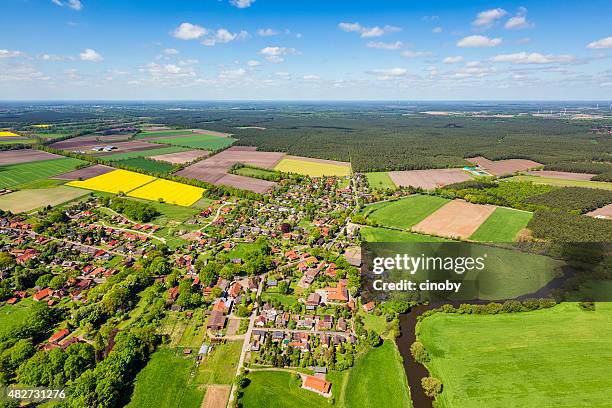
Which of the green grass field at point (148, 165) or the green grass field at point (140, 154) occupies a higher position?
the green grass field at point (140, 154)

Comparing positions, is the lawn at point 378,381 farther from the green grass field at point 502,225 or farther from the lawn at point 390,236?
the green grass field at point 502,225

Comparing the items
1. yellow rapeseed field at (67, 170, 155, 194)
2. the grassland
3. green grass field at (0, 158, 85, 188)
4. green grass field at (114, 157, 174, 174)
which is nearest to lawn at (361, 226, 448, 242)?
the grassland

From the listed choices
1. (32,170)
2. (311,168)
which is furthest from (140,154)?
(311,168)

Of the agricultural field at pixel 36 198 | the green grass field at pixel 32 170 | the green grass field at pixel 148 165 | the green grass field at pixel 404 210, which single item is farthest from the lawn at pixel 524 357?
the green grass field at pixel 32 170

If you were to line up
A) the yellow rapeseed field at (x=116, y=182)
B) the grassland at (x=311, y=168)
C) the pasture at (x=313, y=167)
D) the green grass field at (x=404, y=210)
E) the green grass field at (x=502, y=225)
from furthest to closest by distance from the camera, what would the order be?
the pasture at (x=313, y=167) < the grassland at (x=311, y=168) < the yellow rapeseed field at (x=116, y=182) < the green grass field at (x=404, y=210) < the green grass field at (x=502, y=225)

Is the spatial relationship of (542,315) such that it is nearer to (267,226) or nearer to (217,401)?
(217,401)

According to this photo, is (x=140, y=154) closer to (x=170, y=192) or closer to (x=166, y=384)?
(x=170, y=192)
